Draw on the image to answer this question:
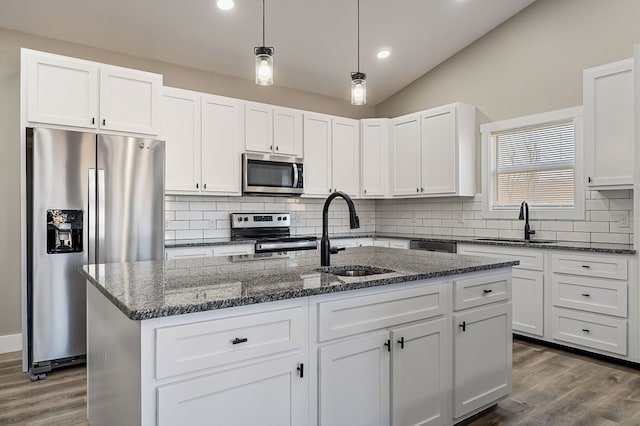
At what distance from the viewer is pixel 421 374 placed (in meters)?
2.00

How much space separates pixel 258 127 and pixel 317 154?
81cm

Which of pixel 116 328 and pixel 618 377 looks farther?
pixel 618 377

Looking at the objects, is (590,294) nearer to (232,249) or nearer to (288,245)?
(288,245)

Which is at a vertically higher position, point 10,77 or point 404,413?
point 10,77

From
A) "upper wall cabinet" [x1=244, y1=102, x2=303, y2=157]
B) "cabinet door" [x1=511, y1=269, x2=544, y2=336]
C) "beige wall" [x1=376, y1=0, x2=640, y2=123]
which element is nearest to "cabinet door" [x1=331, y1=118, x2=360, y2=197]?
"upper wall cabinet" [x1=244, y1=102, x2=303, y2=157]

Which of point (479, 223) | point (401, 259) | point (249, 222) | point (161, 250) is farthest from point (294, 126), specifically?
point (401, 259)

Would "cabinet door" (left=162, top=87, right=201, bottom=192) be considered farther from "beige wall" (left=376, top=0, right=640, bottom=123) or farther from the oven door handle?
"beige wall" (left=376, top=0, right=640, bottom=123)

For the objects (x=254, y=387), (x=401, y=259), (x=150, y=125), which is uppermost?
(x=150, y=125)

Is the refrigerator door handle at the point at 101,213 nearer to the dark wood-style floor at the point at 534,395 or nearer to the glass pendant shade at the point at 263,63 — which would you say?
the dark wood-style floor at the point at 534,395

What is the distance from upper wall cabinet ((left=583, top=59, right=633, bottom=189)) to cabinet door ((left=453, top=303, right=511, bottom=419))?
174 centimetres

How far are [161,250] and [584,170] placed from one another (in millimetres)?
3747

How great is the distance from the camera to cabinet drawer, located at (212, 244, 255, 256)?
3973 mm

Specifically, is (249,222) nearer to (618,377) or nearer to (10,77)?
(10,77)

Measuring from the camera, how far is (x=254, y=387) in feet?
4.90
